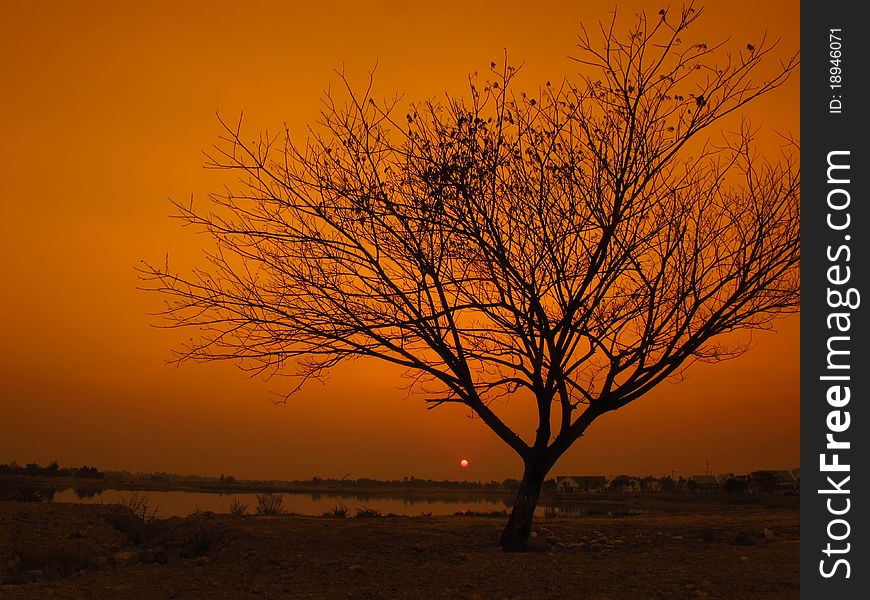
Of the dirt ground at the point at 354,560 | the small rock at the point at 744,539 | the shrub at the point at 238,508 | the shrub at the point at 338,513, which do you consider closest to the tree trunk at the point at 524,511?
the dirt ground at the point at 354,560

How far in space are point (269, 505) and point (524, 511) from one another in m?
8.85

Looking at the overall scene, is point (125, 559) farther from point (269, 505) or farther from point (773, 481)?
point (773, 481)

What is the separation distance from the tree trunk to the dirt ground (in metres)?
0.29

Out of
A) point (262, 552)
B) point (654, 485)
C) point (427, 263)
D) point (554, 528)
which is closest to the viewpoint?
point (262, 552)

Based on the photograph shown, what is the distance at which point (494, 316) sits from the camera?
11695 mm

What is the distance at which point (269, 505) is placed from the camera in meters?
18.4

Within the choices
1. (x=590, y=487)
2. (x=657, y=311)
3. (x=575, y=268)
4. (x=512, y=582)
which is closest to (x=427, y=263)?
(x=575, y=268)

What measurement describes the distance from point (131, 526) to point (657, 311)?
900 cm

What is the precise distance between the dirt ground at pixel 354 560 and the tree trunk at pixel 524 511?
11.3 inches

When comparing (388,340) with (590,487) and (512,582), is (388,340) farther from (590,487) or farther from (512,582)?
(590,487)

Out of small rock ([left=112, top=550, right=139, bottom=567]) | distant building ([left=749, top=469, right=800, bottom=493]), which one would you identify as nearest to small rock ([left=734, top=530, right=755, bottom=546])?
small rock ([left=112, top=550, right=139, bottom=567])

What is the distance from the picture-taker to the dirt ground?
8.88 meters

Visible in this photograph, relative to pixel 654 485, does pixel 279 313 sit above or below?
above

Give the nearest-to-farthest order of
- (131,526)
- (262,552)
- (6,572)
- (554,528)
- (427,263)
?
(6,572)
(262,552)
(427,263)
(131,526)
(554,528)
